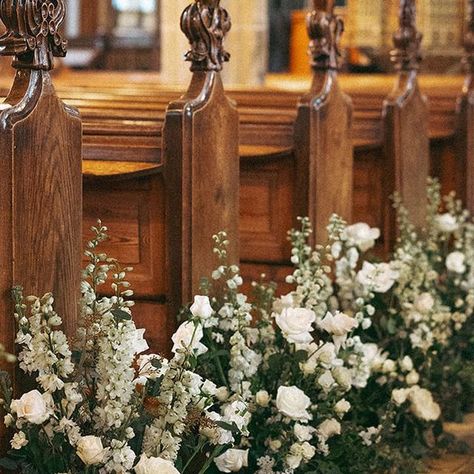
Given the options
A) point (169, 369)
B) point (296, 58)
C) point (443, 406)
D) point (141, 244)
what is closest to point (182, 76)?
point (443, 406)

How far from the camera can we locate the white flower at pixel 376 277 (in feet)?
12.9

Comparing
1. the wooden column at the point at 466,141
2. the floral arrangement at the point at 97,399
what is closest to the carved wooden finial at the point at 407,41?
the wooden column at the point at 466,141

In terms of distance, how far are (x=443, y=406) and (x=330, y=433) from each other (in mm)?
1249

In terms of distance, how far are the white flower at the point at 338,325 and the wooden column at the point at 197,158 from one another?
37cm

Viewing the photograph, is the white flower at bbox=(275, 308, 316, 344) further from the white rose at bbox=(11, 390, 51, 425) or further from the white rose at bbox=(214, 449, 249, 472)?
the white rose at bbox=(11, 390, 51, 425)

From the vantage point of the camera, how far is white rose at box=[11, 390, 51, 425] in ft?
8.98

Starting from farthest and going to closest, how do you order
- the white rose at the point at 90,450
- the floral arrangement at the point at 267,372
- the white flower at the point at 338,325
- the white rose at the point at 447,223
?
1. the white rose at the point at 447,223
2. the white flower at the point at 338,325
3. the floral arrangement at the point at 267,372
4. the white rose at the point at 90,450

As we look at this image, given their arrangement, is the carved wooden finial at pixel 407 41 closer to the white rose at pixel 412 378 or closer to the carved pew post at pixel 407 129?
the carved pew post at pixel 407 129

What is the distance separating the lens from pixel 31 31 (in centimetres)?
287

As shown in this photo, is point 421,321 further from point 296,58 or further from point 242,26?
point 296,58

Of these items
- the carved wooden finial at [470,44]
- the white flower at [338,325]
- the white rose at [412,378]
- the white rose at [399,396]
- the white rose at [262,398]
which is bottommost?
the white rose at [399,396]

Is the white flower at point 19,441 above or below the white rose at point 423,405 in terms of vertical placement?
above

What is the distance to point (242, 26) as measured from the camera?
27.3 feet

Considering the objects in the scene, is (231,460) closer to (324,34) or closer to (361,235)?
(361,235)
